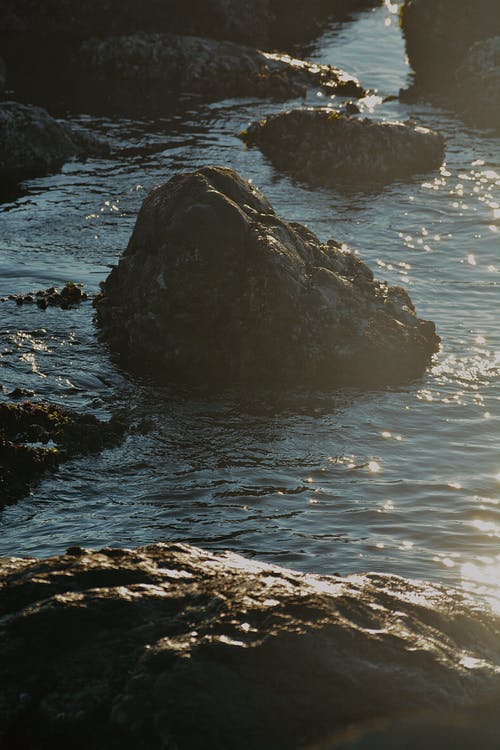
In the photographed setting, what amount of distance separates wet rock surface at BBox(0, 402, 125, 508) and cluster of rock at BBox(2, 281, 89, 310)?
4.17 metres

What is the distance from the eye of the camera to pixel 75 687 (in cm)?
574

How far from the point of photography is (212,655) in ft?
19.2

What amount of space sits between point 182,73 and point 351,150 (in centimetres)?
1067

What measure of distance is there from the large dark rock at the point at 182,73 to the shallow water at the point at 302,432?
9.90m

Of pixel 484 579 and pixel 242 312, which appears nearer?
pixel 484 579

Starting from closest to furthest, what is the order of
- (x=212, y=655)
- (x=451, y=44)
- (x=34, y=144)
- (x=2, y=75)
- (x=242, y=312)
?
(x=212, y=655)
(x=242, y=312)
(x=34, y=144)
(x=2, y=75)
(x=451, y=44)

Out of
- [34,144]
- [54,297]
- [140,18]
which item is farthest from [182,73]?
[54,297]

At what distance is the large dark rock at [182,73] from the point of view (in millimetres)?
32125

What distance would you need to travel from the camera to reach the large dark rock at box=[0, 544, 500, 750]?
5.55 meters

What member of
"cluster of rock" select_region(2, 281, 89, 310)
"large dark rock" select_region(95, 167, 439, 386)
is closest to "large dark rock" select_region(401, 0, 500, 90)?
"cluster of rock" select_region(2, 281, 89, 310)

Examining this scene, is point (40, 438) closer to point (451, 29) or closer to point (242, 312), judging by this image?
point (242, 312)

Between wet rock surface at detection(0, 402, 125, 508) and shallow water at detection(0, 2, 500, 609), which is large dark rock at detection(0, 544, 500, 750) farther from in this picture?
wet rock surface at detection(0, 402, 125, 508)

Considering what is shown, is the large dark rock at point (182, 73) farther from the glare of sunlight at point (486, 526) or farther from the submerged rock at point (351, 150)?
the glare of sunlight at point (486, 526)

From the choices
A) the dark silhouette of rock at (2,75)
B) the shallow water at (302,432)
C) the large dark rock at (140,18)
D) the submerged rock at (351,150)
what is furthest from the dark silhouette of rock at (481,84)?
the dark silhouette of rock at (2,75)
